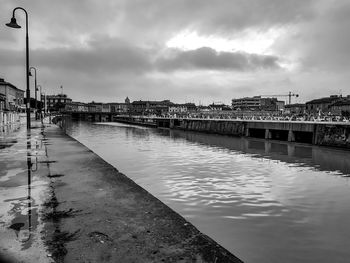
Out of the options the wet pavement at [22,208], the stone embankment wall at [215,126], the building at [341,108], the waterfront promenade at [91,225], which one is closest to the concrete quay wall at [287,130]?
the stone embankment wall at [215,126]

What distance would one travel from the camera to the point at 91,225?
4977 millimetres

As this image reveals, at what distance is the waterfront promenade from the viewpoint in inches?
156

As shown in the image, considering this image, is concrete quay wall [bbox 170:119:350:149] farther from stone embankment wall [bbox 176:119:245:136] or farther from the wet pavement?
the wet pavement

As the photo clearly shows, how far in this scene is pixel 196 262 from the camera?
379 cm

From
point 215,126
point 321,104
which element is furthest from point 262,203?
point 321,104

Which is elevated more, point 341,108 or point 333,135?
point 341,108

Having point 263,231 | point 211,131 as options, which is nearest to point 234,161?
point 263,231

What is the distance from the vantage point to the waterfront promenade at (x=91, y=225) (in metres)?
3.96

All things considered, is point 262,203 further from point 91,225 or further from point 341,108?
point 341,108

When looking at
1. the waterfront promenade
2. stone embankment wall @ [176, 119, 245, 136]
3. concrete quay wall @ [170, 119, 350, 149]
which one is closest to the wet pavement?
the waterfront promenade

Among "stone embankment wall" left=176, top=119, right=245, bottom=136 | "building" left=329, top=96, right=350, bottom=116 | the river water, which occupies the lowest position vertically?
the river water

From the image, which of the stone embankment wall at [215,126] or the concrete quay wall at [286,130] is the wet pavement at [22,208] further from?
the stone embankment wall at [215,126]

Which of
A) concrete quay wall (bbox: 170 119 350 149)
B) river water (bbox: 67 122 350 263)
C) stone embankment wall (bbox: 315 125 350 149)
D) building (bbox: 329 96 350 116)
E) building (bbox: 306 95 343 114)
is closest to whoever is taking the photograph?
river water (bbox: 67 122 350 263)

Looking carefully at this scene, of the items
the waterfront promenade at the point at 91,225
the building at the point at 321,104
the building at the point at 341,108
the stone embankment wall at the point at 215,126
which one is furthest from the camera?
the building at the point at 321,104
